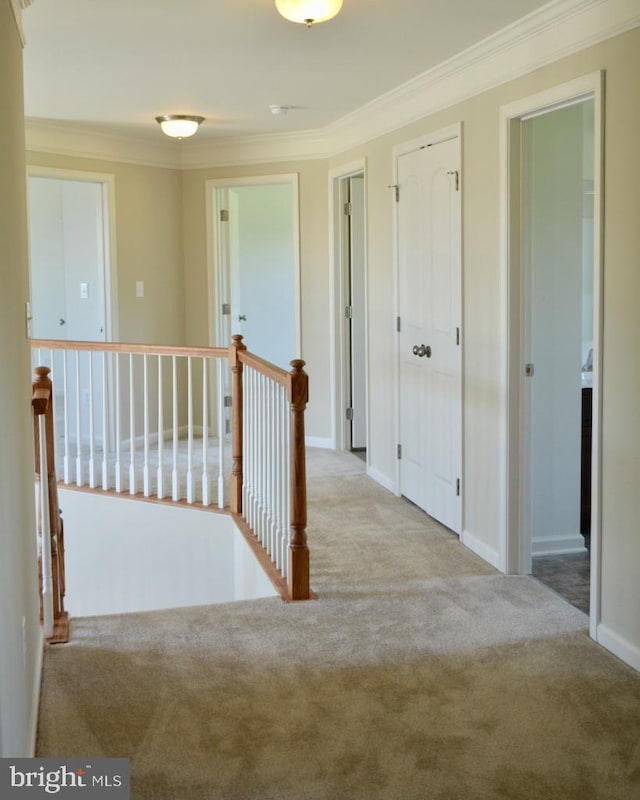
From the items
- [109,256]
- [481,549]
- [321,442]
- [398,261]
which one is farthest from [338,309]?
[481,549]

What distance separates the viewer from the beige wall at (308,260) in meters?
7.11

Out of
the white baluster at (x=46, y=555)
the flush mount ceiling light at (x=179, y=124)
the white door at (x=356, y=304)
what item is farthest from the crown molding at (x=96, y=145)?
the white baluster at (x=46, y=555)

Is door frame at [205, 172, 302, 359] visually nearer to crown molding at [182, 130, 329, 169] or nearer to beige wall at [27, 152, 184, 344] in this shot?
crown molding at [182, 130, 329, 169]

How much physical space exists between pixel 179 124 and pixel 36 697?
4.21 metres

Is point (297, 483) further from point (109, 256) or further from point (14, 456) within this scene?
point (109, 256)

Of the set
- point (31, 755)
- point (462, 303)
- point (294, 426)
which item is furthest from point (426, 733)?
point (462, 303)

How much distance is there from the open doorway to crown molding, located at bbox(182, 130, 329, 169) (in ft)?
1.12

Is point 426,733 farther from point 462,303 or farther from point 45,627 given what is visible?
point 462,303

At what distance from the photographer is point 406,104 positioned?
537 cm

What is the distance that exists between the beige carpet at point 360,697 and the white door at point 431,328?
0.97 m

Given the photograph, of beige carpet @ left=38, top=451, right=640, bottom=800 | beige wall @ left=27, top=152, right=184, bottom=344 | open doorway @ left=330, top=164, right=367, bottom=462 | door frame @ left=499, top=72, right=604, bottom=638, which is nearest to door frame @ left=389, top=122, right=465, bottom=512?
door frame @ left=499, top=72, right=604, bottom=638

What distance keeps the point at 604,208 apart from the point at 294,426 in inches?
58.4

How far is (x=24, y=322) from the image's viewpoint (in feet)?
11.0

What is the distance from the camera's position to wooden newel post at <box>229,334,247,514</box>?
497 cm
